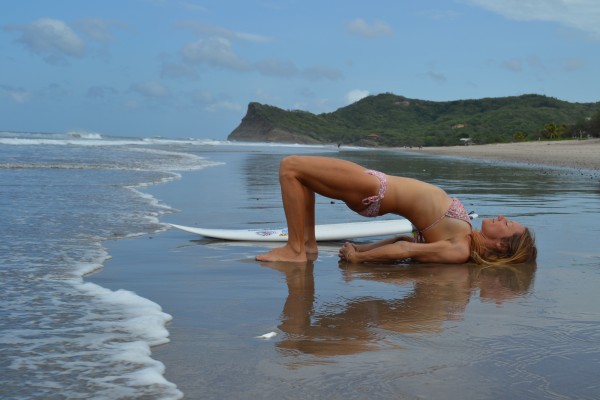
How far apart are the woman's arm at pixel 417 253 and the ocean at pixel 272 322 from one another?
11cm

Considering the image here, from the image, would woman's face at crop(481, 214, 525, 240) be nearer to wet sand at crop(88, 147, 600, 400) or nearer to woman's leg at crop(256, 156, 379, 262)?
wet sand at crop(88, 147, 600, 400)

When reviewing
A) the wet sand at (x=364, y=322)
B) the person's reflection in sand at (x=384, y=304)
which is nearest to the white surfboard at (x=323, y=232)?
the wet sand at (x=364, y=322)

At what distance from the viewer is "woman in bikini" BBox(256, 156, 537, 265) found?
5.17 metres

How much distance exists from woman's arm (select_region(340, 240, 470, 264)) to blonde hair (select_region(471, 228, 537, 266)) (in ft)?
0.28

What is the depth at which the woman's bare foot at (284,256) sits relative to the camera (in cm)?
531

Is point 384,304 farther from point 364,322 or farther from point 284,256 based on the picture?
point 284,256

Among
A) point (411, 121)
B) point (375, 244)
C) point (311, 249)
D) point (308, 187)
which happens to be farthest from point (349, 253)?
point (411, 121)

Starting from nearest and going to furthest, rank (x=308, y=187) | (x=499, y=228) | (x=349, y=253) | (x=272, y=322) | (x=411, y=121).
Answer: (x=272, y=322), (x=499, y=228), (x=349, y=253), (x=308, y=187), (x=411, y=121)

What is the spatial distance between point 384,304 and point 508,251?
1.79 m

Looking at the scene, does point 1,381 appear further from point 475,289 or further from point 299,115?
point 299,115

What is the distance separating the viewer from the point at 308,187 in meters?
5.45

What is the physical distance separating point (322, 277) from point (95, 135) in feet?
245

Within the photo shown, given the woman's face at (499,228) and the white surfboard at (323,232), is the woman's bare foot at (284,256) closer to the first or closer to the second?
the white surfboard at (323,232)

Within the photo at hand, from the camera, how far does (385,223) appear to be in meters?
6.86
